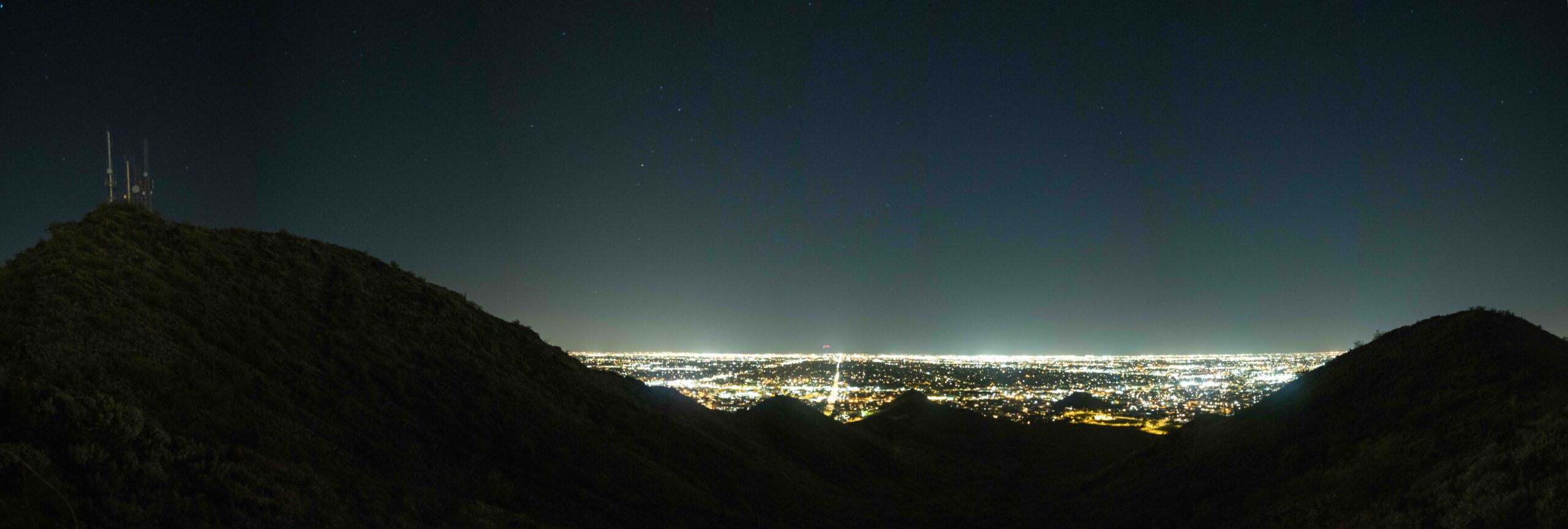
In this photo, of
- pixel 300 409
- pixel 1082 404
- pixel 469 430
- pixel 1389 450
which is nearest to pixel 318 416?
pixel 300 409

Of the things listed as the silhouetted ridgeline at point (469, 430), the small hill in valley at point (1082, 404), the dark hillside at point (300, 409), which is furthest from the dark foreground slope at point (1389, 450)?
the small hill in valley at point (1082, 404)

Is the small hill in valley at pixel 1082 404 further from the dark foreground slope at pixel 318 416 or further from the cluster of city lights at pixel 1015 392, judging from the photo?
the dark foreground slope at pixel 318 416

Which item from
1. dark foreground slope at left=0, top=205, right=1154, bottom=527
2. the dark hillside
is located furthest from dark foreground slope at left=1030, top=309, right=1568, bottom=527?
the dark hillside

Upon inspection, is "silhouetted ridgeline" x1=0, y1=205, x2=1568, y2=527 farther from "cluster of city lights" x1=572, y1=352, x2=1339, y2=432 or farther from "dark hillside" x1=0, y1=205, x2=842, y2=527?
"cluster of city lights" x1=572, y1=352, x2=1339, y2=432

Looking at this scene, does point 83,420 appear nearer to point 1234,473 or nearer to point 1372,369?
point 1234,473

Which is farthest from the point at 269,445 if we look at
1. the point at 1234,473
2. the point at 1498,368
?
the point at 1498,368
